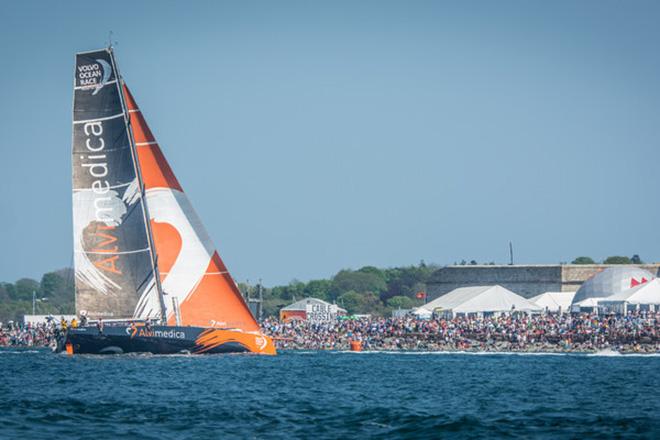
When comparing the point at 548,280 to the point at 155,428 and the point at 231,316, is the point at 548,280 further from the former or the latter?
the point at 155,428

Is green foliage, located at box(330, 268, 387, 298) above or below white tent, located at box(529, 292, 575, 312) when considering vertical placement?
above

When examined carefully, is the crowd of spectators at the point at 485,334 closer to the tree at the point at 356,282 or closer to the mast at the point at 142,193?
the mast at the point at 142,193

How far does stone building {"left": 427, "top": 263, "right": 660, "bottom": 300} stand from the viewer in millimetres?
101312

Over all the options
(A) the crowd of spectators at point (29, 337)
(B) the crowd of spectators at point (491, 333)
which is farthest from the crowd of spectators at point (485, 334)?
(A) the crowd of spectators at point (29, 337)

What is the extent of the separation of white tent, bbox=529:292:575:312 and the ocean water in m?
32.6

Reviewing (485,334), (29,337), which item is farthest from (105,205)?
(29,337)

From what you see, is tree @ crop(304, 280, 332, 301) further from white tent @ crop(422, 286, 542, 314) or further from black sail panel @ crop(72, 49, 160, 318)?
black sail panel @ crop(72, 49, 160, 318)

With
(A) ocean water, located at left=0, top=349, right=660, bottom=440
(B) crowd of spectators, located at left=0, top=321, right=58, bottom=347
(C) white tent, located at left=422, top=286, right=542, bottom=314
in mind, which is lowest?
(A) ocean water, located at left=0, top=349, right=660, bottom=440

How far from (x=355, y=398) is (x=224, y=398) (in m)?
3.87

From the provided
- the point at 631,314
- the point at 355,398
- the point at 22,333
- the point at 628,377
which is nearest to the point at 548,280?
the point at 631,314

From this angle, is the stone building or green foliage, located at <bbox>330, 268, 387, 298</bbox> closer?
the stone building

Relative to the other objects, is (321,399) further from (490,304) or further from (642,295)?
(490,304)

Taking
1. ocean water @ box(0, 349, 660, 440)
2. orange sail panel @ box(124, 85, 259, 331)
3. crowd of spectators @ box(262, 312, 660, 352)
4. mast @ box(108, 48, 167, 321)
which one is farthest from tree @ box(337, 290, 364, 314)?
ocean water @ box(0, 349, 660, 440)

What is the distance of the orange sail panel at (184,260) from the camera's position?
53.1 m
